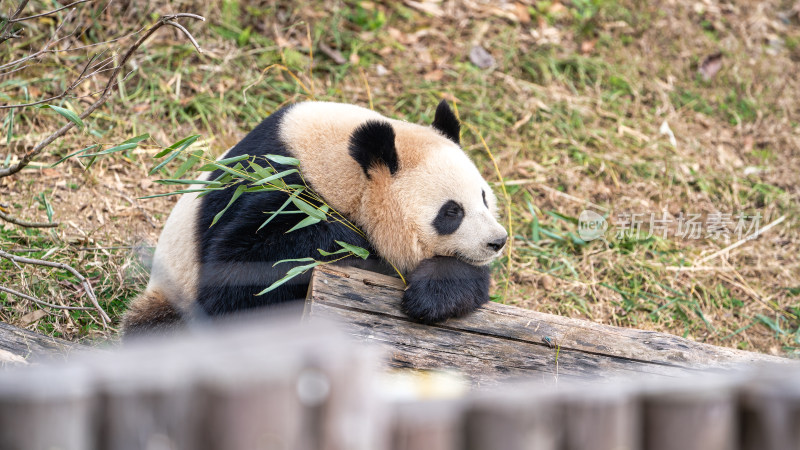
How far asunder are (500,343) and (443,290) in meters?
0.32

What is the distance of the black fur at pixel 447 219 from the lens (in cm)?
309

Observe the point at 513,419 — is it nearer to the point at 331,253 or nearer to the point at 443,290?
the point at 443,290

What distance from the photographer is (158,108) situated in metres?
5.18

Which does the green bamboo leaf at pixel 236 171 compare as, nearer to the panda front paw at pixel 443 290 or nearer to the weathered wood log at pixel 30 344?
the panda front paw at pixel 443 290

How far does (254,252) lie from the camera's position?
2.96m

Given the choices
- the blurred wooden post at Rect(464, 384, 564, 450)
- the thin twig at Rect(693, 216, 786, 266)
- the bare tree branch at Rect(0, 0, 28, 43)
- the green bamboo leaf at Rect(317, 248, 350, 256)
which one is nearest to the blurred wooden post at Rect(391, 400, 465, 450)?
the blurred wooden post at Rect(464, 384, 564, 450)

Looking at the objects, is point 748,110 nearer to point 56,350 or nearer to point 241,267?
point 241,267

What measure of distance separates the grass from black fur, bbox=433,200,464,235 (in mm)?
1069

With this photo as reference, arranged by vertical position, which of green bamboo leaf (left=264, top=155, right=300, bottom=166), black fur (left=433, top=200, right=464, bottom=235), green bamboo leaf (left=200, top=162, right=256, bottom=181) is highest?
green bamboo leaf (left=264, top=155, right=300, bottom=166)

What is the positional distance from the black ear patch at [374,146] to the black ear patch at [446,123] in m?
0.64

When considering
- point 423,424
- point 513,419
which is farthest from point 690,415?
point 423,424

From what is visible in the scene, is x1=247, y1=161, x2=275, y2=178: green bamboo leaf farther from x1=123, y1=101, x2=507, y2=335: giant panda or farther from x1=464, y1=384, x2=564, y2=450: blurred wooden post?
x1=464, y1=384, x2=564, y2=450: blurred wooden post

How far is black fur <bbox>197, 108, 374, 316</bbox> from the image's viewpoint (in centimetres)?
295

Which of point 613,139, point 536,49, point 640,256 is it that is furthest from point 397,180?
point 536,49
